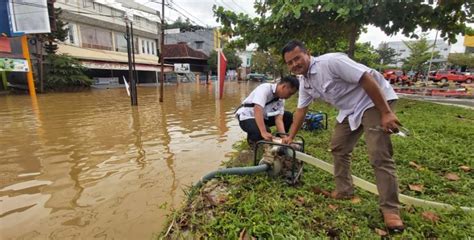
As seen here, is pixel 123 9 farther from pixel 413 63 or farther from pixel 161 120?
pixel 413 63

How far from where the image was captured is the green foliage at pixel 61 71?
1986cm

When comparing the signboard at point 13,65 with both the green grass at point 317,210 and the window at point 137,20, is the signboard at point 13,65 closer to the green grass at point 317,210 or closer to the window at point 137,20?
the green grass at point 317,210

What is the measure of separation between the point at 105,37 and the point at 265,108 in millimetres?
27840

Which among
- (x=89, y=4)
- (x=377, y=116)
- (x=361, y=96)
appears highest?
(x=89, y=4)

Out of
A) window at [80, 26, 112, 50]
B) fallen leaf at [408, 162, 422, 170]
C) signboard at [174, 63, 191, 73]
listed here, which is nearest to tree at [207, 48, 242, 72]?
signboard at [174, 63, 191, 73]

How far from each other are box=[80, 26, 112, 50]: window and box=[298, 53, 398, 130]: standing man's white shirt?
27394 millimetres

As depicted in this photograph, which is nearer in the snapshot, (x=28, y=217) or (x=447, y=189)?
(x=447, y=189)

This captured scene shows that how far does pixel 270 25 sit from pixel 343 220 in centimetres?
817

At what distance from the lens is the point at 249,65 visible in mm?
60750

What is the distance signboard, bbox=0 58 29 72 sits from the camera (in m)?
15.0

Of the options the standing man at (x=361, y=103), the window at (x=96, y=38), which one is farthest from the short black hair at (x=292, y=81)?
the window at (x=96, y=38)

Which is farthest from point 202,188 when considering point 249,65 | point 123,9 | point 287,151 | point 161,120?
point 249,65

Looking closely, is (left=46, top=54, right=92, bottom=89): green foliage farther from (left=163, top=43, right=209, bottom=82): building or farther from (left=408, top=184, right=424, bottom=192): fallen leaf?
(left=408, top=184, right=424, bottom=192): fallen leaf

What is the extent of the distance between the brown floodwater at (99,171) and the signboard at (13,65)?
8.31 m
